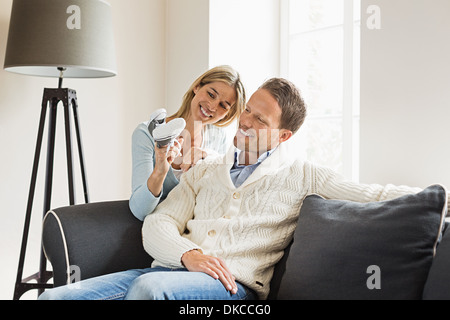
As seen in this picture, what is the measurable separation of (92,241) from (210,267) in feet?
1.44

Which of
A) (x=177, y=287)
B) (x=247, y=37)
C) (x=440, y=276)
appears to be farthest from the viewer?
(x=247, y=37)

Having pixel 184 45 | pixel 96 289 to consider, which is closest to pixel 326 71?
pixel 184 45

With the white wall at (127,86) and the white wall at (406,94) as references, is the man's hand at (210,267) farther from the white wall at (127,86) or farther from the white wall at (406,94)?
the white wall at (127,86)

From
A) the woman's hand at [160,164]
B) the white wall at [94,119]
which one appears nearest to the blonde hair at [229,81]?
the woman's hand at [160,164]

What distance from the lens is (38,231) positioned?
2510 millimetres

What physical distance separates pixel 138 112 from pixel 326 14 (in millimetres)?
1199

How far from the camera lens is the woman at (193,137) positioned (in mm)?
1672

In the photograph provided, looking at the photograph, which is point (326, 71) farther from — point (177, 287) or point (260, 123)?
point (177, 287)

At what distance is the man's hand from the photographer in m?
1.40

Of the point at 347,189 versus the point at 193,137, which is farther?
the point at 193,137

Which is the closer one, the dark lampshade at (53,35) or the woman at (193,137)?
the woman at (193,137)

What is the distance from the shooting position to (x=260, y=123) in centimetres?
163

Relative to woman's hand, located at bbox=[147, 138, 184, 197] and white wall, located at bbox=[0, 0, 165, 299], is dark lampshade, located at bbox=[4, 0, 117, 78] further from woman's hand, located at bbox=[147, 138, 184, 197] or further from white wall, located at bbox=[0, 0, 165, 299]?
woman's hand, located at bbox=[147, 138, 184, 197]
